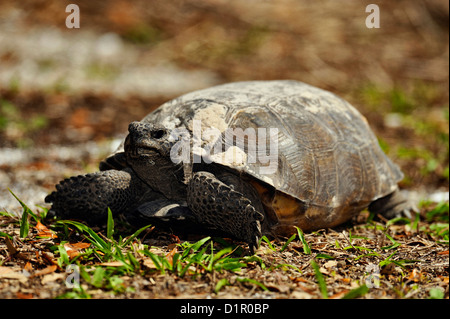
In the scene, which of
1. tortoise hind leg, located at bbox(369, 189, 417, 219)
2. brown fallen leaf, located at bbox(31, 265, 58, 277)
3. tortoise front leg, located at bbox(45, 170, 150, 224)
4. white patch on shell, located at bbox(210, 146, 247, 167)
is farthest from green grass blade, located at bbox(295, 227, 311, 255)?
brown fallen leaf, located at bbox(31, 265, 58, 277)

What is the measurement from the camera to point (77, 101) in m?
7.67

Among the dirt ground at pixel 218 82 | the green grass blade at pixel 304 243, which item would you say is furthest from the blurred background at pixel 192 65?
the green grass blade at pixel 304 243

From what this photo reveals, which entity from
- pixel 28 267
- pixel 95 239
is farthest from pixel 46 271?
pixel 95 239

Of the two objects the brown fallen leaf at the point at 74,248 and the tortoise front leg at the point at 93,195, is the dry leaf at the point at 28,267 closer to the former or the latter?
the brown fallen leaf at the point at 74,248

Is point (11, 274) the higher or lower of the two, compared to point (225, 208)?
lower

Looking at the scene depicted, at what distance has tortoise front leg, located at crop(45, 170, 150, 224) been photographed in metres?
3.35

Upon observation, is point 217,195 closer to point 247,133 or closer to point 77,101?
point 247,133

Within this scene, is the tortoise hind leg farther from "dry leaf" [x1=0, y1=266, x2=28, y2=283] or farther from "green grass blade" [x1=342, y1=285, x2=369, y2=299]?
"dry leaf" [x1=0, y1=266, x2=28, y2=283]

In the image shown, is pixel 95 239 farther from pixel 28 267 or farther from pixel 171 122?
pixel 171 122

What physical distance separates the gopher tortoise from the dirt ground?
0.24m

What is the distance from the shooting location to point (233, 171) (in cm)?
322

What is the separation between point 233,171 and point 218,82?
6.15 m
